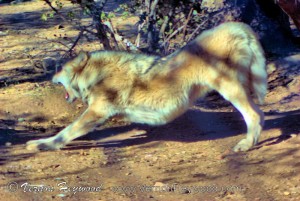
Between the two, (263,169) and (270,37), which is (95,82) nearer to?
(263,169)

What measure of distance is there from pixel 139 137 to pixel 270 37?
408 cm

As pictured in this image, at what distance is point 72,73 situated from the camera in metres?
7.38

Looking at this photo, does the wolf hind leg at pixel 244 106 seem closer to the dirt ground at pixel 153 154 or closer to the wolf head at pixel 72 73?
the dirt ground at pixel 153 154

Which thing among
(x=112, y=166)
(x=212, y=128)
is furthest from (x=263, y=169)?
(x=212, y=128)

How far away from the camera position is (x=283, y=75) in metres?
9.84

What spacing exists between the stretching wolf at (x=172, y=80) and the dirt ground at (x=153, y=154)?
0.31 m

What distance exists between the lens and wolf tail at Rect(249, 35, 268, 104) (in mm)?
6715

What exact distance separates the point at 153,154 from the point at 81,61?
53.1 inches

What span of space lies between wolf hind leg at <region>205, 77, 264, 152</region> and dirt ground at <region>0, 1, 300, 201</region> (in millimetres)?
121

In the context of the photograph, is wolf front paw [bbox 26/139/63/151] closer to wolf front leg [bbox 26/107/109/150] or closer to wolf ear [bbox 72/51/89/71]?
wolf front leg [bbox 26/107/109/150]

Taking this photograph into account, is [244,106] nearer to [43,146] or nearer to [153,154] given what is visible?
[153,154]

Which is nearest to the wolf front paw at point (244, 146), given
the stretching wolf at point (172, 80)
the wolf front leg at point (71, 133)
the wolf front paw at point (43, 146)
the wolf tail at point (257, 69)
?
the stretching wolf at point (172, 80)

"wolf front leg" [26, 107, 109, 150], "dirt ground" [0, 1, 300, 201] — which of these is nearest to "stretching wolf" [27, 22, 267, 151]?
"wolf front leg" [26, 107, 109, 150]

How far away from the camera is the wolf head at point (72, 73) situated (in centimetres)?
726
